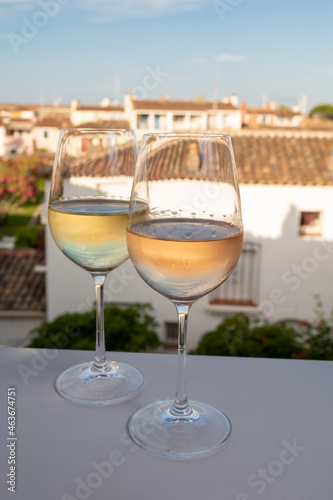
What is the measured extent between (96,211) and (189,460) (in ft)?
1.06

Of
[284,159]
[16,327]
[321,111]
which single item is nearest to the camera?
[284,159]

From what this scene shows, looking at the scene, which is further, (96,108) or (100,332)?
(96,108)

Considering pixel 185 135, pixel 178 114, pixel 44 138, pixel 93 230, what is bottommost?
pixel 44 138

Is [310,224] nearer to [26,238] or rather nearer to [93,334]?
[93,334]

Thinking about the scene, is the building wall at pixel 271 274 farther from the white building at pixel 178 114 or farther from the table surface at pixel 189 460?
the white building at pixel 178 114

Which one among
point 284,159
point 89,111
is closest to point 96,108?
point 89,111

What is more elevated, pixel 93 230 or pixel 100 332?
pixel 93 230

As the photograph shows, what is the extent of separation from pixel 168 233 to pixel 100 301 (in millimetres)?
176

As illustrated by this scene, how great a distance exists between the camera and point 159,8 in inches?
545

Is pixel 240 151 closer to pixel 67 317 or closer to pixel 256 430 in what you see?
pixel 67 317

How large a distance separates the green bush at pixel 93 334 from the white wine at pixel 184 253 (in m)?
4.96

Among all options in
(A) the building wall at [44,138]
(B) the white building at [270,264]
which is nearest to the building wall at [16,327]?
(B) the white building at [270,264]

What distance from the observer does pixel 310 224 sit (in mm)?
9305

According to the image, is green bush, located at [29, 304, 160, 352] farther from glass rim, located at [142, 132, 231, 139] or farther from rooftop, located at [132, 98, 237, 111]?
rooftop, located at [132, 98, 237, 111]
